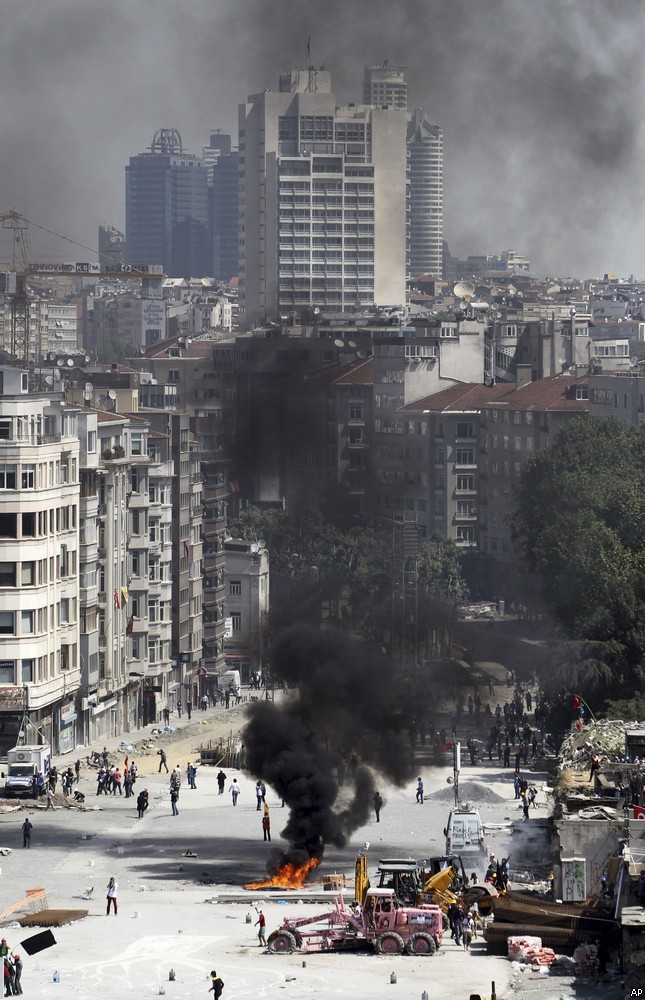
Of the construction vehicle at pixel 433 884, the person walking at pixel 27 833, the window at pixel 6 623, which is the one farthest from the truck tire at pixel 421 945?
the window at pixel 6 623

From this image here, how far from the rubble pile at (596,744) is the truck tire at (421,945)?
47.7 ft

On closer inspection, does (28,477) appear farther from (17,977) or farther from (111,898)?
(17,977)

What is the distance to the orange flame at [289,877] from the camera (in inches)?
2579

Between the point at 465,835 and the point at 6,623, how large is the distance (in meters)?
28.1

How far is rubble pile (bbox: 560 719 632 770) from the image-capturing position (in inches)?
2773

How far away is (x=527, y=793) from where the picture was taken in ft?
257

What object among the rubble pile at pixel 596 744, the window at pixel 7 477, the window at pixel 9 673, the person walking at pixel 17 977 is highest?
the window at pixel 7 477

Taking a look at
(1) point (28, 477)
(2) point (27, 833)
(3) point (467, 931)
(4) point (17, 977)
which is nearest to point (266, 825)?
(2) point (27, 833)

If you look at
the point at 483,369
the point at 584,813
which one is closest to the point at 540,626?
the point at 483,369

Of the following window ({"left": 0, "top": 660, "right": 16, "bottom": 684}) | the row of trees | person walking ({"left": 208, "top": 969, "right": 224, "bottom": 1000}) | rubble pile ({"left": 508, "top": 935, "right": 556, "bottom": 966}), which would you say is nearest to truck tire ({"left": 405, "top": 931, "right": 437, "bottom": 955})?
rubble pile ({"left": 508, "top": 935, "right": 556, "bottom": 966})

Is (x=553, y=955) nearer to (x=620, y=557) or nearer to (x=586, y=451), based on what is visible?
(x=620, y=557)

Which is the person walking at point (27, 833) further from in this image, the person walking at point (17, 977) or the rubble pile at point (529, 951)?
the rubble pile at point (529, 951)

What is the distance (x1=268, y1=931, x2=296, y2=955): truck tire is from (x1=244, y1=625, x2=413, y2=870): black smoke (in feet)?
32.9

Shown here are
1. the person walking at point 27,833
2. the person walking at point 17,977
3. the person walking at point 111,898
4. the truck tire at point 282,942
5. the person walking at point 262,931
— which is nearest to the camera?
the person walking at point 17,977
